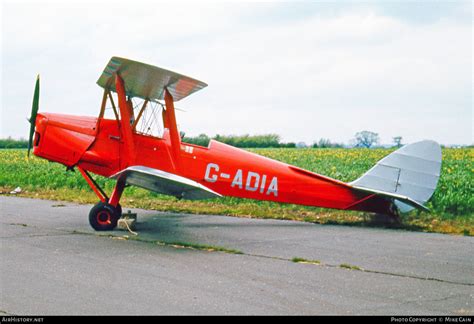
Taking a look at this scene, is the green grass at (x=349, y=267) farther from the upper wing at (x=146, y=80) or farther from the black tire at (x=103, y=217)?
the black tire at (x=103, y=217)

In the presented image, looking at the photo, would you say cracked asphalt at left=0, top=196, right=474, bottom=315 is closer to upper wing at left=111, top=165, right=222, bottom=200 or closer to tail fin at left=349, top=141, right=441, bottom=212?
upper wing at left=111, top=165, right=222, bottom=200

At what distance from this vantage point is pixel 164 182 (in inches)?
389

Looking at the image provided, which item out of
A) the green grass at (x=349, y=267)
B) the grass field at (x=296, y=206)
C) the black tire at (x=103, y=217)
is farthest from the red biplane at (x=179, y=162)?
the green grass at (x=349, y=267)

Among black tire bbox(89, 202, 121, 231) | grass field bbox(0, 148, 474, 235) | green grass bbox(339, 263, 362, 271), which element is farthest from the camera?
grass field bbox(0, 148, 474, 235)

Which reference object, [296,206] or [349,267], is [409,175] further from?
[349,267]

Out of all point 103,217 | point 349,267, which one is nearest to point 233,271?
point 349,267

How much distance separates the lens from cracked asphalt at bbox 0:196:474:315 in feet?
18.3

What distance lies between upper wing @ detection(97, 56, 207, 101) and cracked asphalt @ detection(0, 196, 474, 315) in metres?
2.43

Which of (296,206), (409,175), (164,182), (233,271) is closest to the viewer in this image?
(233,271)

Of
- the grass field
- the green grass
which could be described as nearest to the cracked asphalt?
the green grass

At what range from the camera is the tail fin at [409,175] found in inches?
427

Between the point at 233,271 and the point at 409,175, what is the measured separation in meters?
4.97

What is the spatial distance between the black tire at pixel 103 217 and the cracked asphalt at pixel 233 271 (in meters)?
0.23

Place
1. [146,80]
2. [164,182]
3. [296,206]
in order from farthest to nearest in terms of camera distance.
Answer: [296,206]
[146,80]
[164,182]
